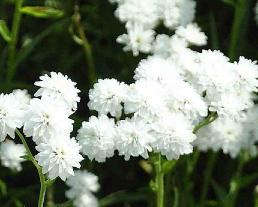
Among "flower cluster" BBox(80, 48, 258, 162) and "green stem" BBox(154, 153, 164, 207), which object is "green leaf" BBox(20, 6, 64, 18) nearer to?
"flower cluster" BBox(80, 48, 258, 162)

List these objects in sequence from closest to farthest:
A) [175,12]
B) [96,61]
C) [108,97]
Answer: [108,97], [175,12], [96,61]

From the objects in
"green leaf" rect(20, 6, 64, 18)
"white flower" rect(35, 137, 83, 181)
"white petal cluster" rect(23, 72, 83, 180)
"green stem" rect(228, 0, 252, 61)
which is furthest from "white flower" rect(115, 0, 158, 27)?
"white flower" rect(35, 137, 83, 181)

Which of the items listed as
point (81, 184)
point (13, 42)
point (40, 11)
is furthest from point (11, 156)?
Result: point (40, 11)

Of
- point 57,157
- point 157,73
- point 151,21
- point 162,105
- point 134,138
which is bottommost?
point 57,157

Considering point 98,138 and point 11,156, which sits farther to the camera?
point 11,156

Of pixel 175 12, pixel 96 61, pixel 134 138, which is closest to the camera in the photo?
pixel 134 138

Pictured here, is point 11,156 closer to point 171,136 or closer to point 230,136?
point 230,136
